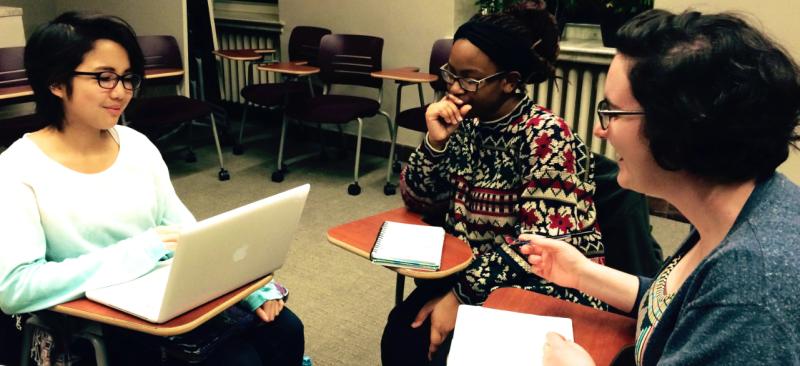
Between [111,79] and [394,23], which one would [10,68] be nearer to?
[394,23]

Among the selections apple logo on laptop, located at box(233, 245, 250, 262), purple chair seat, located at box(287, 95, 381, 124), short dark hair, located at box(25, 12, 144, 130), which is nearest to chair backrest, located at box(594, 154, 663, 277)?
apple logo on laptop, located at box(233, 245, 250, 262)

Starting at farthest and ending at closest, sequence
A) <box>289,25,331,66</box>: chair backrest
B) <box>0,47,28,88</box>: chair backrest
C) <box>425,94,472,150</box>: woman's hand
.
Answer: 1. <box>289,25,331,66</box>: chair backrest
2. <box>0,47,28,88</box>: chair backrest
3. <box>425,94,472,150</box>: woman's hand

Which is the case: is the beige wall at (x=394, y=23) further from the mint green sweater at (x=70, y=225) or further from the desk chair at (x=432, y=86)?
the mint green sweater at (x=70, y=225)

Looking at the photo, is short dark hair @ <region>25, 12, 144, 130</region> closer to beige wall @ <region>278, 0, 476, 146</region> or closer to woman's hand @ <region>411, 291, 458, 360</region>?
woman's hand @ <region>411, 291, 458, 360</region>

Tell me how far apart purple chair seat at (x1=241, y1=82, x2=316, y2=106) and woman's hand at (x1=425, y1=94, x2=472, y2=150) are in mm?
2641

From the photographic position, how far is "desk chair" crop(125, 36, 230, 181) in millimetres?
3807

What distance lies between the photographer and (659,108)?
83cm

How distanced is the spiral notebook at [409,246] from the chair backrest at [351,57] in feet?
9.25

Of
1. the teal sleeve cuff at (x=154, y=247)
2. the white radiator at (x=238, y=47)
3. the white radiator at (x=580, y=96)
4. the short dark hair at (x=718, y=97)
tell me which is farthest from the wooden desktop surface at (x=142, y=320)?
the white radiator at (x=238, y=47)

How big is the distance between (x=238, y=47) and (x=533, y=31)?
4544mm

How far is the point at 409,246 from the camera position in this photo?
148 centimetres

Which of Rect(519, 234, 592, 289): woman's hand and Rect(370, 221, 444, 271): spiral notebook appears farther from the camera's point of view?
Rect(370, 221, 444, 271): spiral notebook

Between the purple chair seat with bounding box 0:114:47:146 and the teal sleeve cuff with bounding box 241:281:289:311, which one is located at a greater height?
the teal sleeve cuff with bounding box 241:281:289:311

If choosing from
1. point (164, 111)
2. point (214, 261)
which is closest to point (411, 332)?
point (214, 261)
